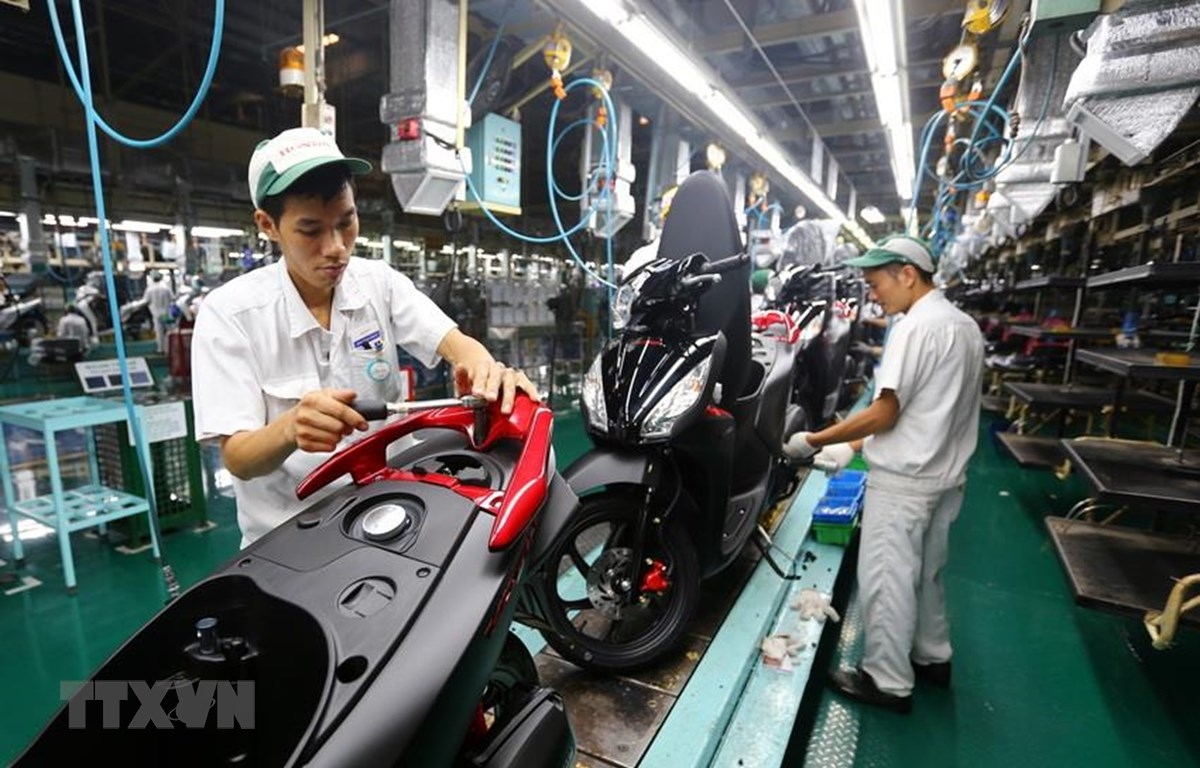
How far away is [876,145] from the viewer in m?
8.91

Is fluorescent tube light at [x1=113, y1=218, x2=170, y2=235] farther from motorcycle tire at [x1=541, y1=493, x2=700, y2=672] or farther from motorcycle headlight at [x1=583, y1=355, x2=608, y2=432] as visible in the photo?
motorcycle tire at [x1=541, y1=493, x2=700, y2=672]

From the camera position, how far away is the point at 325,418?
38.2 inches

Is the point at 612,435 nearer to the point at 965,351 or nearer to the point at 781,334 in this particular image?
the point at 965,351

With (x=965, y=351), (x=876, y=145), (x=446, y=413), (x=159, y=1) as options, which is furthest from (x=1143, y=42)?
(x=876, y=145)

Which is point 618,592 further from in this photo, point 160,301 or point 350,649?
point 160,301

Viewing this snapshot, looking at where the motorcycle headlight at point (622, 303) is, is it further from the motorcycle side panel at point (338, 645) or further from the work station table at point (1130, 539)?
the work station table at point (1130, 539)

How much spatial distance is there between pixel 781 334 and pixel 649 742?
2.36 meters

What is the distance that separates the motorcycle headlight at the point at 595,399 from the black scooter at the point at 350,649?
0.94m

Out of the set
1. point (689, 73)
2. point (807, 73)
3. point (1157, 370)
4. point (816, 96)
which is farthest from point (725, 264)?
point (816, 96)

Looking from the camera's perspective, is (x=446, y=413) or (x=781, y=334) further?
(x=781, y=334)

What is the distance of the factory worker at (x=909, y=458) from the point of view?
209 cm

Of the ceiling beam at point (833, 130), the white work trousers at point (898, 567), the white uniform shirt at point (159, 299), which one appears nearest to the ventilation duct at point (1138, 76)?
the white work trousers at point (898, 567)

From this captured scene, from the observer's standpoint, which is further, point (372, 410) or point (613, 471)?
point (613, 471)

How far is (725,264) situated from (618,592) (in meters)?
1.17
